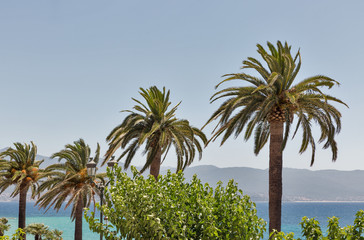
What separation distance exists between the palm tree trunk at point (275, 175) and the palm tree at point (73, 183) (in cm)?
1297

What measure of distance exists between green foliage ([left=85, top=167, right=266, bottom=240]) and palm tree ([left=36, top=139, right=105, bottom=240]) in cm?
2065

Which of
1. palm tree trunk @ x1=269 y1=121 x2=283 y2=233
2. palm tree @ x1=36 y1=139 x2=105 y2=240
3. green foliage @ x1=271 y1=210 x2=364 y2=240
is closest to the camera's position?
green foliage @ x1=271 y1=210 x2=364 y2=240

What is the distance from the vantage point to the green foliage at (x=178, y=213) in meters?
6.23

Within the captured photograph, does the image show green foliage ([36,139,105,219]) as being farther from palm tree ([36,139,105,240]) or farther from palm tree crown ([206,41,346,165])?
palm tree crown ([206,41,346,165])

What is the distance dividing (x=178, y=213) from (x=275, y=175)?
12.6m

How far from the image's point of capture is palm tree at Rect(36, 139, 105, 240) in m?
26.7

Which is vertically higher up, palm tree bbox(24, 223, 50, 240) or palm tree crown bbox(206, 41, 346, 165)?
palm tree crown bbox(206, 41, 346, 165)

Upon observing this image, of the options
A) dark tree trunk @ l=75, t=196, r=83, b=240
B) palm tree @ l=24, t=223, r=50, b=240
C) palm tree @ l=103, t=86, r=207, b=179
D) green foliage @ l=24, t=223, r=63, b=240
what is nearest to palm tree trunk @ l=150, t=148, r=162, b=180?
palm tree @ l=103, t=86, r=207, b=179

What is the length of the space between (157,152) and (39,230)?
11.2 meters

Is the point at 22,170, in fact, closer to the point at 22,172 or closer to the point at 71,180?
the point at 22,172

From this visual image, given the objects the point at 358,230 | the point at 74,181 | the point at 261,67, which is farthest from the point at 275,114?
the point at 74,181

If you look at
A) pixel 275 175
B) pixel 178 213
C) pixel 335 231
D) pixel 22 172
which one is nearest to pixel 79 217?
pixel 22 172

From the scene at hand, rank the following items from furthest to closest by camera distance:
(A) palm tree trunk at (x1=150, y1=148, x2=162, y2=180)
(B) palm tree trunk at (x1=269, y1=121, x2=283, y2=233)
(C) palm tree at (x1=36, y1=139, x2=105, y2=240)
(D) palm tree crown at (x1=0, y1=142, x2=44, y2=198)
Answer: (D) palm tree crown at (x1=0, y1=142, x2=44, y2=198)
(C) palm tree at (x1=36, y1=139, x2=105, y2=240)
(A) palm tree trunk at (x1=150, y1=148, x2=162, y2=180)
(B) palm tree trunk at (x1=269, y1=121, x2=283, y2=233)

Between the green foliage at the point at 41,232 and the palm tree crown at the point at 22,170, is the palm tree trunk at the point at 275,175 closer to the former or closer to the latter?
the green foliage at the point at 41,232
